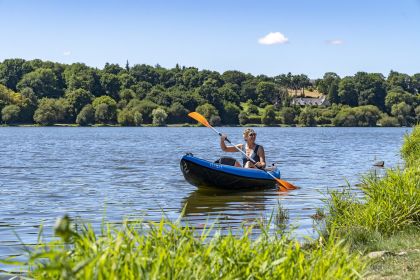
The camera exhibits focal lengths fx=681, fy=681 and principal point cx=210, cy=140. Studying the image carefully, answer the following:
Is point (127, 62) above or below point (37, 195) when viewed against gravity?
above

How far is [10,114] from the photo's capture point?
107250mm

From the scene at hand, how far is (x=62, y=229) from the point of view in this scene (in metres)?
2.38

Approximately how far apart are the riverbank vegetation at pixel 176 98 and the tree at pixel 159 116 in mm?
162

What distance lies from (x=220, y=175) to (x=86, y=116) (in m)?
96.2

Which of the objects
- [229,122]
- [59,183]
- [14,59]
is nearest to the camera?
[59,183]

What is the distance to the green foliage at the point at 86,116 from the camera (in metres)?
109

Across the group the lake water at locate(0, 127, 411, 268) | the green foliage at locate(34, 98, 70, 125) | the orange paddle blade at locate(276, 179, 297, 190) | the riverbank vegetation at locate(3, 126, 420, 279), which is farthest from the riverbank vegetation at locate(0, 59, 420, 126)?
the riverbank vegetation at locate(3, 126, 420, 279)

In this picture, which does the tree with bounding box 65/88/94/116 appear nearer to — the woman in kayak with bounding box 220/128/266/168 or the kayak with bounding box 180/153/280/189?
the woman in kayak with bounding box 220/128/266/168

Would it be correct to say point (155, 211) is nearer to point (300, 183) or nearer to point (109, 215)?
point (109, 215)

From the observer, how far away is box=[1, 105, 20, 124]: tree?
10681 centimetres

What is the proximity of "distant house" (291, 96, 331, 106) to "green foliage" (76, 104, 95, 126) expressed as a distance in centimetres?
5196

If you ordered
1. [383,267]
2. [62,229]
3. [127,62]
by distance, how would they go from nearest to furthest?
[62,229] → [383,267] → [127,62]

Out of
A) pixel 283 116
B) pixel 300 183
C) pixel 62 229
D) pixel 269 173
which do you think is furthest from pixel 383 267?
pixel 283 116

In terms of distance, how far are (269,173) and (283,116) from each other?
Result: 4197 inches
